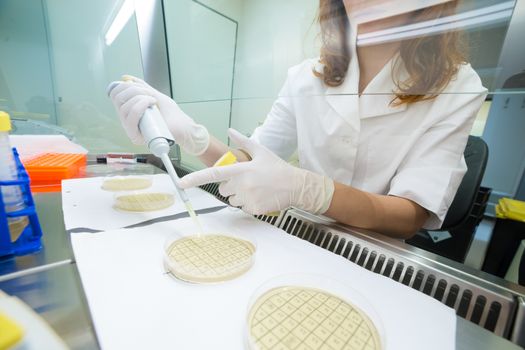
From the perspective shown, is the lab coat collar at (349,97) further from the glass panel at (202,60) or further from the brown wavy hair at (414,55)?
the glass panel at (202,60)

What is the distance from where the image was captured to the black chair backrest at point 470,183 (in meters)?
1.10

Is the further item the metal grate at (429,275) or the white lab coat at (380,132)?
the white lab coat at (380,132)

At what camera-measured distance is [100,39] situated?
1.75 m

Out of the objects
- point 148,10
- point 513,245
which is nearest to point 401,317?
point 513,245

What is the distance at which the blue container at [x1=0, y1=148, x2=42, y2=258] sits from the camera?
435 millimetres

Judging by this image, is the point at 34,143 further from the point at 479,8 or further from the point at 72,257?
the point at 479,8

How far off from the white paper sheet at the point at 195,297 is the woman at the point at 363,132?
0.19m

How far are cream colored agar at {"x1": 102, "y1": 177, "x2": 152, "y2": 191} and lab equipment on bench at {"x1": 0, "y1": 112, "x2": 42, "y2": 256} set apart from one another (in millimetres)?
371

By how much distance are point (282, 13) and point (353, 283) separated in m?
0.93

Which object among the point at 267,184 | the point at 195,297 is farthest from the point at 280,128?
the point at 195,297

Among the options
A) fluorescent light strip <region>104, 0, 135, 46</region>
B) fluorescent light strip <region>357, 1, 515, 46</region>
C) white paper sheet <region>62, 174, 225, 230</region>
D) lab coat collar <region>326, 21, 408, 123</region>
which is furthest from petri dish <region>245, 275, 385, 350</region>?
fluorescent light strip <region>104, 0, 135, 46</region>

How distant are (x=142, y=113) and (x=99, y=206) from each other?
32cm

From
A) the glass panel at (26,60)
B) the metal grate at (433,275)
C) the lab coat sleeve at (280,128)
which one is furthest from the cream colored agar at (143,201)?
the glass panel at (26,60)

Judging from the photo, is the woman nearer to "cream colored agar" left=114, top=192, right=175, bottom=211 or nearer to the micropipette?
the micropipette
